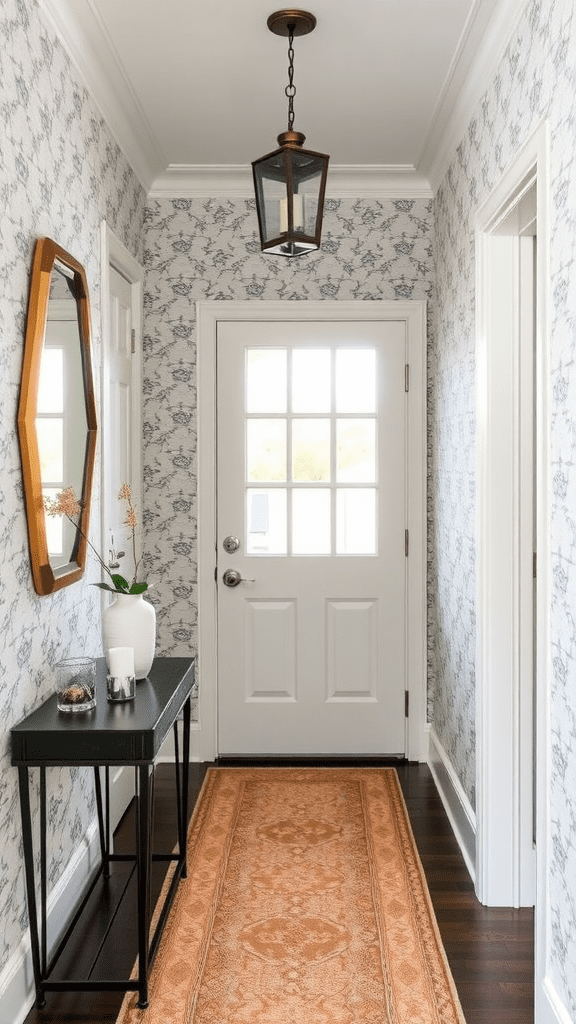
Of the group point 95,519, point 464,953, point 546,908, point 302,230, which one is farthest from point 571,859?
point 95,519

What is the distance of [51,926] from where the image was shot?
2.37m

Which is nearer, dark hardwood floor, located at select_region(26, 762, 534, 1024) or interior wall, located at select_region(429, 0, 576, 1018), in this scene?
interior wall, located at select_region(429, 0, 576, 1018)

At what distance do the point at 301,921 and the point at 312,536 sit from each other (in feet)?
5.90

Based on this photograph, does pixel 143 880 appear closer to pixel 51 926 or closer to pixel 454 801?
pixel 51 926

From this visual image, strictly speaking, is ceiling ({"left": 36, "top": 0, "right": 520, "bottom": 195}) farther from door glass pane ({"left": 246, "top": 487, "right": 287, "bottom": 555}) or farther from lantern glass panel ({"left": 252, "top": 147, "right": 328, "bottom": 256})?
door glass pane ({"left": 246, "top": 487, "right": 287, "bottom": 555})

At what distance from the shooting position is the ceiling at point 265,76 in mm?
2535

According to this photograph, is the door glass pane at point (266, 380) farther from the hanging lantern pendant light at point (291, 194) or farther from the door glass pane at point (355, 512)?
the hanging lantern pendant light at point (291, 194)

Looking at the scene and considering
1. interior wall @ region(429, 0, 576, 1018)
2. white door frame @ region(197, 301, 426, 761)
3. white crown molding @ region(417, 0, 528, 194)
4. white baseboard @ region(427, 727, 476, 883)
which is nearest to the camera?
interior wall @ region(429, 0, 576, 1018)

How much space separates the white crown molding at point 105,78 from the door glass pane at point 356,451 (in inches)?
54.8

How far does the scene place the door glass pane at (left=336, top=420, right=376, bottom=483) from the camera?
397 cm

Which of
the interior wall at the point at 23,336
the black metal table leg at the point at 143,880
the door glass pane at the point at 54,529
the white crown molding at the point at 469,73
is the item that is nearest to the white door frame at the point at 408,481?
the white crown molding at the point at 469,73

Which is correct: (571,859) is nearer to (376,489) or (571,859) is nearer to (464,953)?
(464,953)

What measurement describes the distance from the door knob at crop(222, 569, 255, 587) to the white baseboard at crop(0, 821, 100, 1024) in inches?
52.5

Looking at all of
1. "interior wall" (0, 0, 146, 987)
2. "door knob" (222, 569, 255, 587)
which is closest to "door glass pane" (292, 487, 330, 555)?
"door knob" (222, 569, 255, 587)
